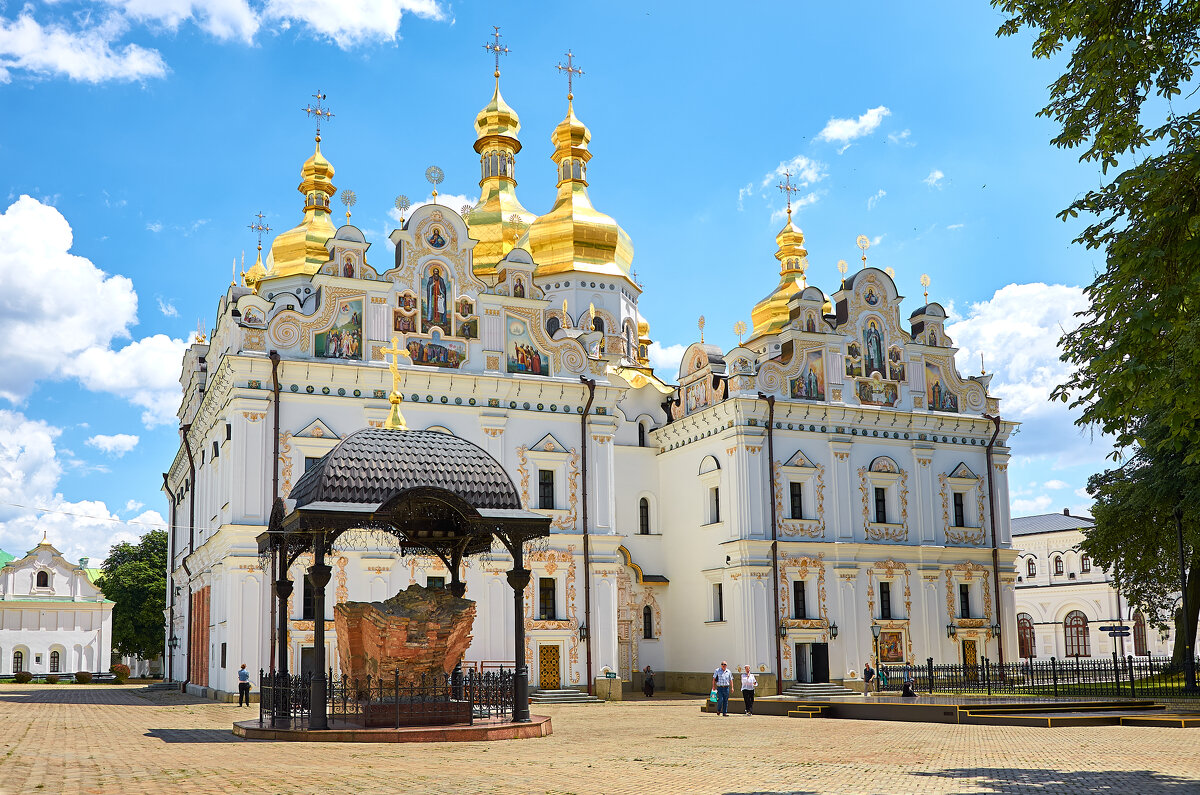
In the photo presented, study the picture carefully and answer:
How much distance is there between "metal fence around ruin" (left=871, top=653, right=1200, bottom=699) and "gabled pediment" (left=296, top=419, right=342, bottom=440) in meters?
16.3

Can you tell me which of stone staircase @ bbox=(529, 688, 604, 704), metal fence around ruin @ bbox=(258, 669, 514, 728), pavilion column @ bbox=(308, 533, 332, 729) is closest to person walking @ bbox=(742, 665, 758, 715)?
stone staircase @ bbox=(529, 688, 604, 704)

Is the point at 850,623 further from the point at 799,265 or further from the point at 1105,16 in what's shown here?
the point at 1105,16

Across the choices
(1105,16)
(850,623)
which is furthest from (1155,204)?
(850,623)

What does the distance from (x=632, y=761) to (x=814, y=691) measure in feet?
68.9

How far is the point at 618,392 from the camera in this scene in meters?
35.3

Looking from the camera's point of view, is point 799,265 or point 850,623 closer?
point 850,623

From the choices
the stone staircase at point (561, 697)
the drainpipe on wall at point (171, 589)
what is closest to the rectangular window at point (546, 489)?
the stone staircase at point (561, 697)

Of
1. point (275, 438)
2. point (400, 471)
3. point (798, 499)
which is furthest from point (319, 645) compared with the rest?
point (798, 499)

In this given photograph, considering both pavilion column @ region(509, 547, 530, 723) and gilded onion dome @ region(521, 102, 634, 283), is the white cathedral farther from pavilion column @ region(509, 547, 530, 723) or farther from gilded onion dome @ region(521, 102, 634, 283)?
pavilion column @ region(509, 547, 530, 723)

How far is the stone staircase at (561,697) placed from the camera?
31.8 m

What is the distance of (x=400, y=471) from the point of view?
18.8m

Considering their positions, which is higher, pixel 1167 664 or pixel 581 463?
pixel 581 463

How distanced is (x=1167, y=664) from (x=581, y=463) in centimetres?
1903

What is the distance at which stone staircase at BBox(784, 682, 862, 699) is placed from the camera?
34.4 metres
